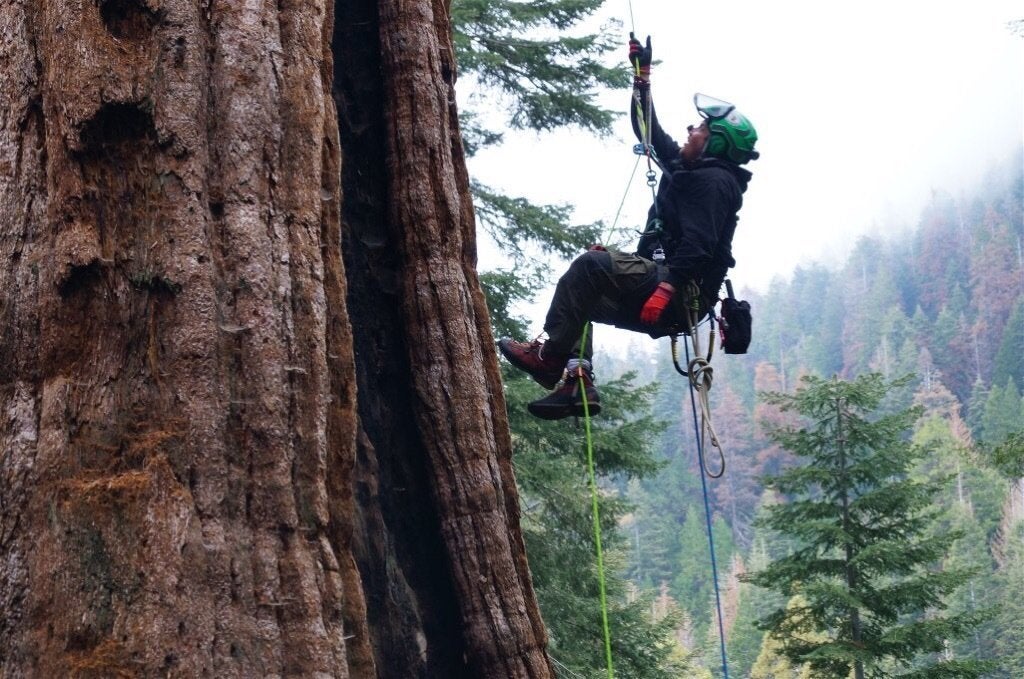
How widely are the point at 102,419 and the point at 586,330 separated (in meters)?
4.02

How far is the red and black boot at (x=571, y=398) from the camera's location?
22.1 feet

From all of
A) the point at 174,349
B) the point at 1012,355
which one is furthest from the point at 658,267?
the point at 1012,355

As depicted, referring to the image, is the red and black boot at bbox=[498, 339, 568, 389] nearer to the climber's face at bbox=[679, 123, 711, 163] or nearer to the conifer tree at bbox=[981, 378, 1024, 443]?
the climber's face at bbox=[679, 123, 711, 163]

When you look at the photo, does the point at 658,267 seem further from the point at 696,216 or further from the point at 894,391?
the point at 894,391

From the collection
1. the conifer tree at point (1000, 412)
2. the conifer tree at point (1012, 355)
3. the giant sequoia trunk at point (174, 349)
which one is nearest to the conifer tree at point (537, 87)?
the giant sequoia trunk at point (174, 349)

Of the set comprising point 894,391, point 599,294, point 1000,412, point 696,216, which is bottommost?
point 599,294

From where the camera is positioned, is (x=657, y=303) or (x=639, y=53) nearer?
(x=657, y=303)

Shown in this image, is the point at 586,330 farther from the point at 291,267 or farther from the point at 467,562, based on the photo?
the point at 291,267

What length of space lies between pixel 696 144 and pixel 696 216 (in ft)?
1.65

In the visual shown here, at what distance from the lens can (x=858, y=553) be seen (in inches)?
637

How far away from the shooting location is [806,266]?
532ft

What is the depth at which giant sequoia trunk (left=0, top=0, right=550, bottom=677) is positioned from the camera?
10.2ft

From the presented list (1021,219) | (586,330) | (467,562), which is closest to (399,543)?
(467,562)

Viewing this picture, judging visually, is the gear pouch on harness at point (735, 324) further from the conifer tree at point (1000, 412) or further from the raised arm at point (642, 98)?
the conifer tree at point (1000, 412)
